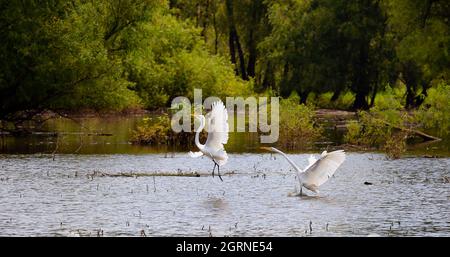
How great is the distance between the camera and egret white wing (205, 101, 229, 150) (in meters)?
26.1

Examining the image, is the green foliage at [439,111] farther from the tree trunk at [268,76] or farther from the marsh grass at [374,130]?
the tree trunk at [268,76]

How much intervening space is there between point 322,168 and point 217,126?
4.79m

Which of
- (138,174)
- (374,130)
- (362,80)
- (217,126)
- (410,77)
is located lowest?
(138,174)

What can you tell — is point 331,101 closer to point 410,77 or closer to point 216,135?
point 410,77

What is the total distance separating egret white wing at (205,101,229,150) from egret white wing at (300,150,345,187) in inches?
173

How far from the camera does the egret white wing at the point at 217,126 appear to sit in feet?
85.8

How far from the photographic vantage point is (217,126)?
1033 inches

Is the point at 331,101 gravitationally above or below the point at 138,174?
below

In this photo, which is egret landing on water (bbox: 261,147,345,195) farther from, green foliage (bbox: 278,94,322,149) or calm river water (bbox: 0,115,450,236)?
green foliage (bbox: 278,94,322,149)

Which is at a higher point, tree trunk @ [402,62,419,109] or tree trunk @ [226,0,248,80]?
tree trunk @ [226,0,248,80]

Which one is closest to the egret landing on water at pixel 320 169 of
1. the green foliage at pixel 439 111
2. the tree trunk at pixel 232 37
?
the green foliage at pixel 439 111
